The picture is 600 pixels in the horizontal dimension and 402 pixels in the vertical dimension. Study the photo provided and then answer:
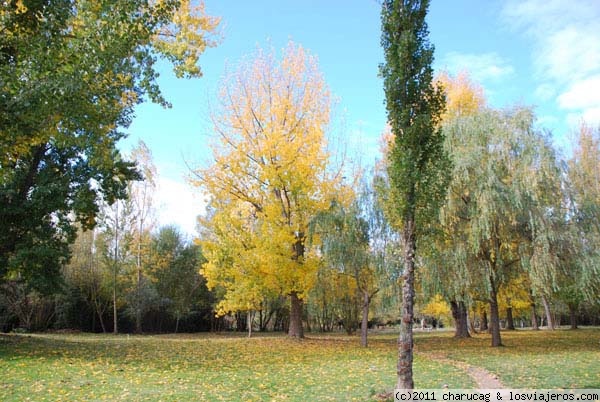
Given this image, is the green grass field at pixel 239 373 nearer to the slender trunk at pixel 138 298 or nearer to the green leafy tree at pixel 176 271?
the slender trunk at pixel 138 298

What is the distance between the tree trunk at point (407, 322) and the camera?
21.5 ft

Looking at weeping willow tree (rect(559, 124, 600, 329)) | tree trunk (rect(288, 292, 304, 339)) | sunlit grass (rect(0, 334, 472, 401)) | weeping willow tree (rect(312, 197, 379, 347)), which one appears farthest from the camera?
tree trunk (rect(288, 292, 304, 339))

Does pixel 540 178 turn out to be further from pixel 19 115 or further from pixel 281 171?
pixel 19 115

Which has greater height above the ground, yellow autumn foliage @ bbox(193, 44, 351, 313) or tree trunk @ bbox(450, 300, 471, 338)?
yellow autumn foliage @ bbox(193, 44, 351, 313)

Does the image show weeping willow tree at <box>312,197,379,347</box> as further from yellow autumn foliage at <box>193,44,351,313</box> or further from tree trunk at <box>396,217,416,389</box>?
tree trunk at <box>396,217,416,389</box>

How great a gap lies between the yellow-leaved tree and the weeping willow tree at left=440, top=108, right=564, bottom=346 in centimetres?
503

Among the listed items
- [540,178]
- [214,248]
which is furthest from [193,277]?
[540,178]

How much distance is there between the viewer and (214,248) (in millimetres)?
18297

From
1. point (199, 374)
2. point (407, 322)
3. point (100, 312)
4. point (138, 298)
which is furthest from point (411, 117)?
point (100, 312)

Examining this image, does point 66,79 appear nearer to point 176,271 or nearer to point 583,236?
point 583,236

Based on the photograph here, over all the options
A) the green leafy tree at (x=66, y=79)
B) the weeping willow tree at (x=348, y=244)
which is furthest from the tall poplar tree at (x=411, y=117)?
the weeping willow tree at (x=348, y=244)

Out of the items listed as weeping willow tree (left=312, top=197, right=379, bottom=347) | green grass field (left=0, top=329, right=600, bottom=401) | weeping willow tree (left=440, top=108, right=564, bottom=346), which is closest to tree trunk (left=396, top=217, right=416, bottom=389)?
green grass field (left=0, top=329, right=600, bottom=401)

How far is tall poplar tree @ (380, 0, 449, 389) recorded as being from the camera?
7.21 metres

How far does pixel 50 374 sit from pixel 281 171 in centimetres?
1051
